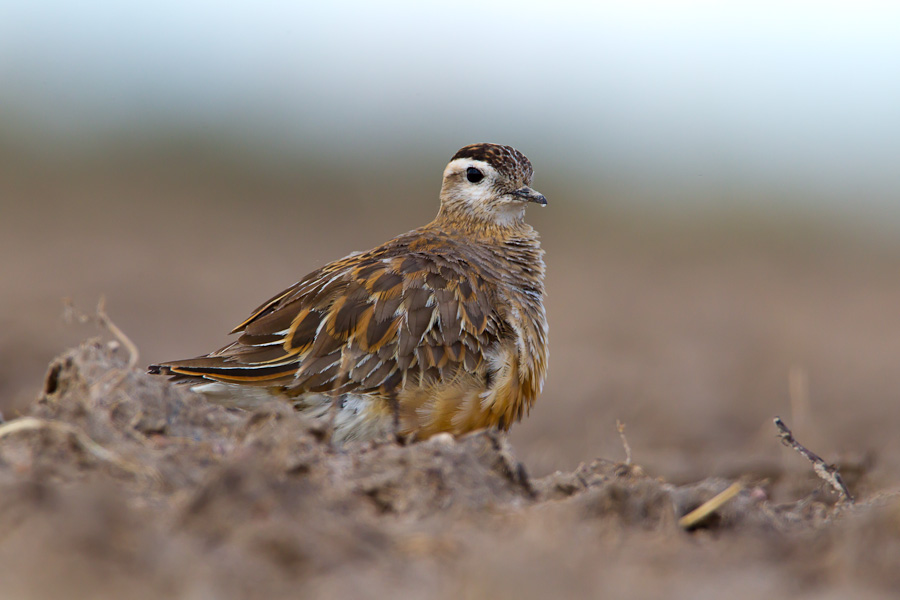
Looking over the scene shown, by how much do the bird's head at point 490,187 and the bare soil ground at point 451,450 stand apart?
1.72 m

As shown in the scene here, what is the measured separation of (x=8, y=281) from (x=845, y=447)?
1019 cm

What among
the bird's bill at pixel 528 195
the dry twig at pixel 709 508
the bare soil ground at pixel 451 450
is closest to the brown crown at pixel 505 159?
Answer: the bird's bill at pixel 528 195

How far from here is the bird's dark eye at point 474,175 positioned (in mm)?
6738

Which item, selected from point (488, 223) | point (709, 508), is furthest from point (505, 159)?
point (709, 508)

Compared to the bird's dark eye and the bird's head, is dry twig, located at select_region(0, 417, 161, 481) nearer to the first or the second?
the bird's head

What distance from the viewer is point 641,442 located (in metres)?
8.29

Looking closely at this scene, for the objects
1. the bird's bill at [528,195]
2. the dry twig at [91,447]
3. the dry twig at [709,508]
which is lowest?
the dry twig at [709,508]

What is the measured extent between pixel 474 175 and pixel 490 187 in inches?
7.7

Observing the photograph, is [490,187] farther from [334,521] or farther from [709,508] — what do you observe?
[334,521]

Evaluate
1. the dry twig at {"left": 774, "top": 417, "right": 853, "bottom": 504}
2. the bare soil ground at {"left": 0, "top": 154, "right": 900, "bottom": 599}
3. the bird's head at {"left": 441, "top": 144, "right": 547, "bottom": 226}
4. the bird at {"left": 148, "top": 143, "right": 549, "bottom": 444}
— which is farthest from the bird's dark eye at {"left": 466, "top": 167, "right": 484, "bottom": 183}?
the dry twig at {"left": 774, "top": 417, "right": 853, "bottom": 504}

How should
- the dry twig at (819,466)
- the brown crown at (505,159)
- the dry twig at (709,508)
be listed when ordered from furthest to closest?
the brown crown at (505,159)
the dry twig at (819,466)
the dry twig at (709,508)

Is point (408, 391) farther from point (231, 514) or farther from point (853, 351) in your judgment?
point (853, 351)

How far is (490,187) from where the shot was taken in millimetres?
6637

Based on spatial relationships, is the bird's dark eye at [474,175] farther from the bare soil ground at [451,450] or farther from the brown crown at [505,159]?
the bare soil ground at [451,450]
